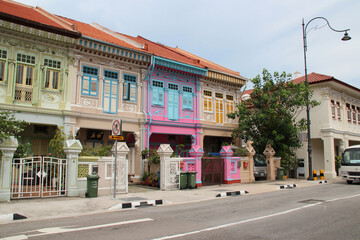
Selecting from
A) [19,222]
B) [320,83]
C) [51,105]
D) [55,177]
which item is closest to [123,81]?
[51,105]

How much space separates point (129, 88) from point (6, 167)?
7823 mm

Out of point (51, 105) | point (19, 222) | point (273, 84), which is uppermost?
point (273, 84)

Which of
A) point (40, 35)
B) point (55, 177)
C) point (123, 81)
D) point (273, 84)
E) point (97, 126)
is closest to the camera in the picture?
point (55, 177)

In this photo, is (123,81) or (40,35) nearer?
(40,35)

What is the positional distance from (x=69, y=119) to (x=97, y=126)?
155 cm

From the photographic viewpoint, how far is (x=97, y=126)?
15.7 metres

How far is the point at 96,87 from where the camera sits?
15.9 m

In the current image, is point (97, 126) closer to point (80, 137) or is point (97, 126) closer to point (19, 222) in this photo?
point (80, 137)

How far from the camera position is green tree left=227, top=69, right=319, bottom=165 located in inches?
790

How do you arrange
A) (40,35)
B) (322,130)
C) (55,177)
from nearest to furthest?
(55,177), (40,35), (322,130)

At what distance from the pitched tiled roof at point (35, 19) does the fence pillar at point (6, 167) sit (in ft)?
18.7

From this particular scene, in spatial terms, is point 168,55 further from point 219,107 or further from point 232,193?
point 232,193

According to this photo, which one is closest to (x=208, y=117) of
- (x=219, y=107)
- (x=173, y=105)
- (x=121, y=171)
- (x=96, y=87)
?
(x=219, y=107)

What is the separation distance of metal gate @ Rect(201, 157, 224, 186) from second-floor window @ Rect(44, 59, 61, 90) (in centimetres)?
835
